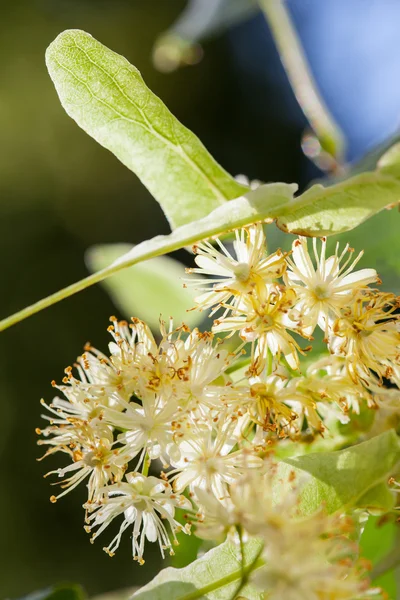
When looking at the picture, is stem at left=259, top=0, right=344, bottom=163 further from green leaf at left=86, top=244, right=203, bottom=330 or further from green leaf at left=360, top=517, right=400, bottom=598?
green leaf at left=360, top=517, right=400, bottom=598

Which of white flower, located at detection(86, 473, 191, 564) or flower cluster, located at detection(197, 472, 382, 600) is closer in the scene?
flower cluster, located at detection(197, 472, 382, 600)

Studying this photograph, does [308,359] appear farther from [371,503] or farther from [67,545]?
[67,545]

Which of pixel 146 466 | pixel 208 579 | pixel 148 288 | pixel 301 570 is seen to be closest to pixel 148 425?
pixel 146 466

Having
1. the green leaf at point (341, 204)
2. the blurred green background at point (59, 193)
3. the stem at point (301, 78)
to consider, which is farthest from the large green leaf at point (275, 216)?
the blurred green background at point (59, 193)

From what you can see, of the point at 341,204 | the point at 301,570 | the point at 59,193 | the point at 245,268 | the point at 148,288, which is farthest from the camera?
the point at 59,193

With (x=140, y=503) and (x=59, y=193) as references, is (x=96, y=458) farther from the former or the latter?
(x=59, y=193)

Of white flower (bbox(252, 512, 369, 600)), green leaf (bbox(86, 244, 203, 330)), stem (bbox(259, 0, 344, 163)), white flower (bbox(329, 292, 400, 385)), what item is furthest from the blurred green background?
white flower (bbox(252, 512, 369, 600))

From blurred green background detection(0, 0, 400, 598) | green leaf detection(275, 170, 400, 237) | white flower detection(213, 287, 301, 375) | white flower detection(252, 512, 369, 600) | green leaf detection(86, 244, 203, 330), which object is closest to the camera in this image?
white flower detection(252, 512, 369, 600)

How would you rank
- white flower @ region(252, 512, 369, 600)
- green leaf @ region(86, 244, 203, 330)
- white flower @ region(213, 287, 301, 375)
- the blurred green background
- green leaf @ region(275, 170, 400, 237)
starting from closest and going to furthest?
white flower @ region(252, 512, 369, 600) < green leaf @ region(275, 170, 400, 237) < white flower @ region(213, 287, 301, 375) < green leaf @ region(86, 244, 203, 330) < the blurred green background
